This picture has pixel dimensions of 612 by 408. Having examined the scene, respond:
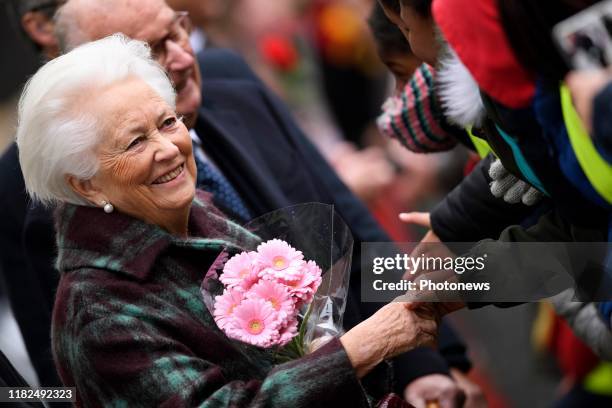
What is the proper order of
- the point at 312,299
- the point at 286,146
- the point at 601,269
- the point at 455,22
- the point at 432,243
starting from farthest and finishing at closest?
the point at 286,146
the point at 432,243
the point at 312,299
the point at 601,269
the point at 455,22

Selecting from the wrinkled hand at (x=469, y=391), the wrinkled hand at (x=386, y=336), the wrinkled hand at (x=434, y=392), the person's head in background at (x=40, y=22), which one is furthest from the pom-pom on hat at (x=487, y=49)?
the person's head in background at (x=40, y=22)

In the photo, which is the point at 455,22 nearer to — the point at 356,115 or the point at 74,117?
the point at 74,117

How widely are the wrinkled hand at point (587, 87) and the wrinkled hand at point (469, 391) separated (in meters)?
1.73

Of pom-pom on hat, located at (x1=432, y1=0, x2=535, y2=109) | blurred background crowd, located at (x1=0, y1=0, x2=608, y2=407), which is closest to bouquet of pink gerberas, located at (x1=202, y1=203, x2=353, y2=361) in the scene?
pom-pom on hat, located at (x1=432, y1=0, x2=535, y2=109)

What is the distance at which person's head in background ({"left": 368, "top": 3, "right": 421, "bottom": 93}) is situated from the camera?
3191mm

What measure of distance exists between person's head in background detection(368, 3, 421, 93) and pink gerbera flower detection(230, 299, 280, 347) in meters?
1.08

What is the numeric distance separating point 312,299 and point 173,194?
1.42ft

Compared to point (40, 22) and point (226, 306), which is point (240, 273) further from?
point (40, 22)

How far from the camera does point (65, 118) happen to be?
2541mm

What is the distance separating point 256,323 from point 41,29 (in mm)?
1789

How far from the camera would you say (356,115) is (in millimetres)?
7344

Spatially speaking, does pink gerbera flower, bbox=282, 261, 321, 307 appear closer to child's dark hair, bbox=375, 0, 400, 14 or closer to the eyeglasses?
child's dark hair, bbox=375, 0, 400, 14

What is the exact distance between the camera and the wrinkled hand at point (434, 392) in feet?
11.0

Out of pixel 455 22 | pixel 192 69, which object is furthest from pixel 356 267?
pixel 455 22
